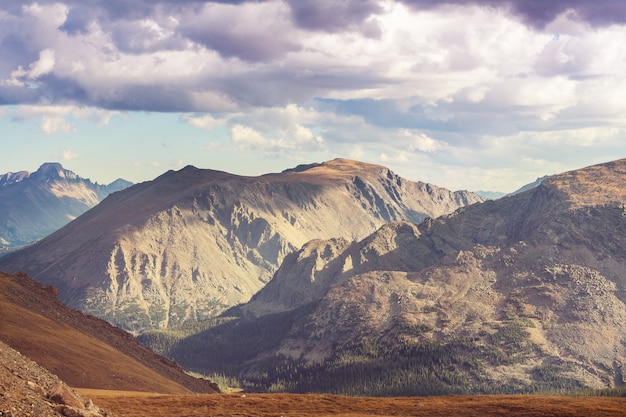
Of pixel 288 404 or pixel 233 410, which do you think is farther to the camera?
pixel 288 404

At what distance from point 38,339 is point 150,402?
71720 mm

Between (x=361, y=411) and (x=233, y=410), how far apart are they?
70.7ft

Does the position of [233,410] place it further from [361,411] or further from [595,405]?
[595,405]

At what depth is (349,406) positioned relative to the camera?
129m

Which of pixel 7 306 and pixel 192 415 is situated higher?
pixel 7 306

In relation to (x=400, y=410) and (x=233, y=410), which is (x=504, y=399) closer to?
(x=400, y=410)

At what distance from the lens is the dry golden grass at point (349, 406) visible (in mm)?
117312

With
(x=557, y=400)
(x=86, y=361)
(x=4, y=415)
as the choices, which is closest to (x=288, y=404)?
(x=557, y=400)

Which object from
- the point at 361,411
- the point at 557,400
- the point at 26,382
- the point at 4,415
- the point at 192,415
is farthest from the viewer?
the point at 557,400

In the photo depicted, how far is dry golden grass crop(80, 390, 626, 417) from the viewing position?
11731cm

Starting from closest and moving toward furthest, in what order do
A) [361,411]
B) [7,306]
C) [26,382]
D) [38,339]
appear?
[26,382], [361,411], [38,339], [7,306]

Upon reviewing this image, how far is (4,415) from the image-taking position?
6994cm

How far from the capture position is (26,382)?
3302 inches

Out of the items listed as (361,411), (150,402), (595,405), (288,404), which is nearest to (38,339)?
(150,402)
